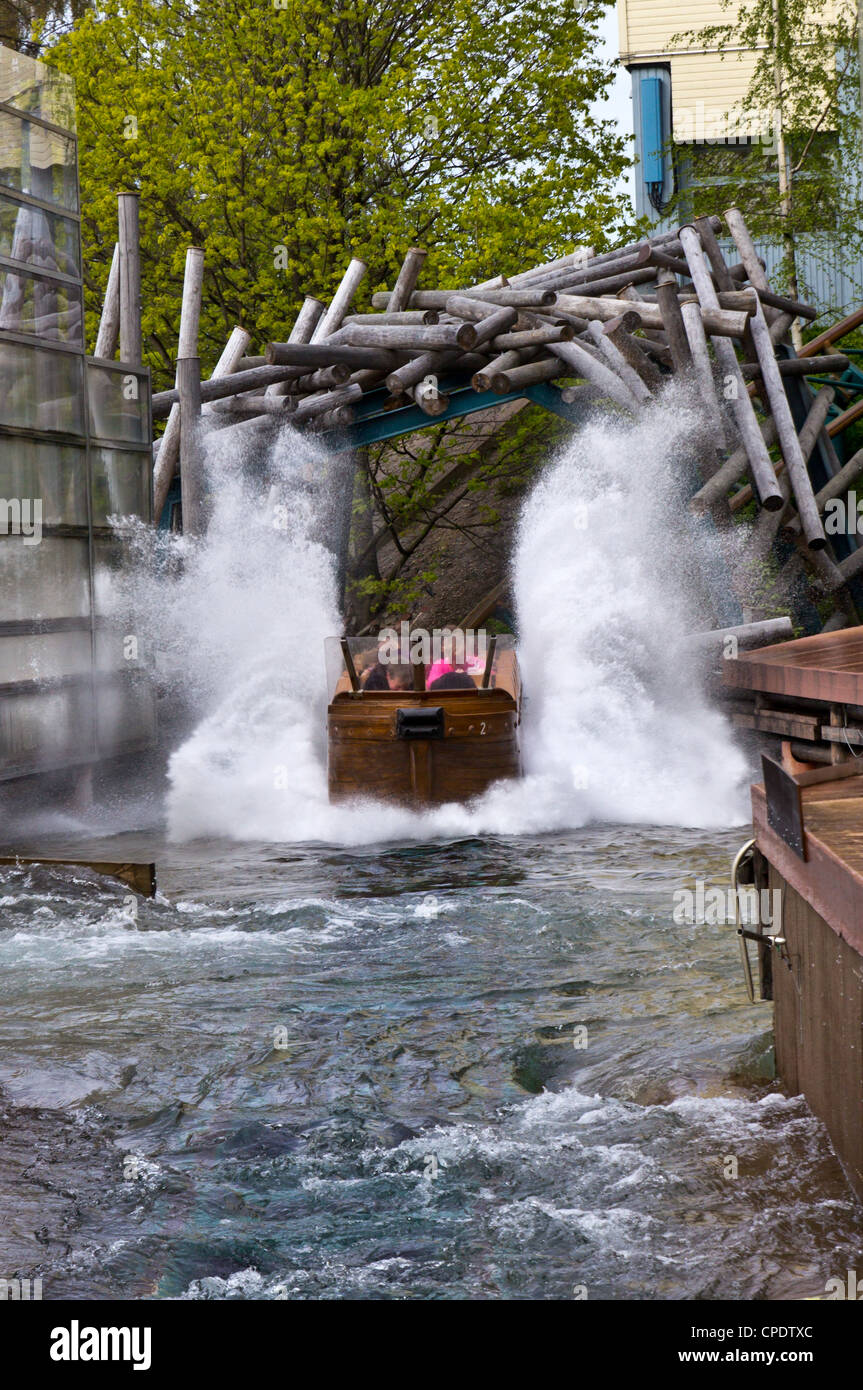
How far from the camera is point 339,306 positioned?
57.9ft

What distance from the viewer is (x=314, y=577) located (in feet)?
53.5

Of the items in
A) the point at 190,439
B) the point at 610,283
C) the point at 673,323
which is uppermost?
the point at 610,283

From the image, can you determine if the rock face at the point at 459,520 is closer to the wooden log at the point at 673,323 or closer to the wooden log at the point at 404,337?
the wooden log at the point at 404,337

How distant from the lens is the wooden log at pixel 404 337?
15.6 metres

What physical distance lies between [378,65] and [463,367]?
10052mm

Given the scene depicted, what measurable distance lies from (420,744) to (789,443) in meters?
5.44

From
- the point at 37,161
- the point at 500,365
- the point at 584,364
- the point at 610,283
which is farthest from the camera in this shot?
the point at 610,283

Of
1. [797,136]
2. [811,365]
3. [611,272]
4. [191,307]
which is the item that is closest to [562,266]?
[611,272]

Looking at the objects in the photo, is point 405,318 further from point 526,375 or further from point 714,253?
point 714,253

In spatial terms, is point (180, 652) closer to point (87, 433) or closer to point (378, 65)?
point (87, 433)

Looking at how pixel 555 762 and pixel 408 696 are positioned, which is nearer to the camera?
pixel 408 696

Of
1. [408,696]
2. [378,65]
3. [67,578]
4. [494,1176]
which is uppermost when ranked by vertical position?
[378,65]
